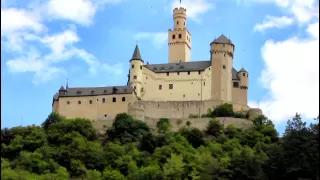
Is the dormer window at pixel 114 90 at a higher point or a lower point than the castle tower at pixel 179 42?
lower

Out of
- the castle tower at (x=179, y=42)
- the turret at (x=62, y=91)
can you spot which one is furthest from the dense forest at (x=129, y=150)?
the castle tower at (x=179, y=42)

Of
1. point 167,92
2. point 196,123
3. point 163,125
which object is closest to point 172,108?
point 167,92

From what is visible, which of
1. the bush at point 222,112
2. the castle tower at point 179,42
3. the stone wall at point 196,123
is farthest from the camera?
the castle tower at point 179,42

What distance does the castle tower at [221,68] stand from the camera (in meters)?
65.6

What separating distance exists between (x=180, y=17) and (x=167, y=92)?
14.2 m

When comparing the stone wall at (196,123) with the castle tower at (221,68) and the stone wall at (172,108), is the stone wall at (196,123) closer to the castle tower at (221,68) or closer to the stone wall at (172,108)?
the stone wall at (172,108)

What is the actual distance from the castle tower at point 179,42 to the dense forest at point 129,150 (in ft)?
46.0

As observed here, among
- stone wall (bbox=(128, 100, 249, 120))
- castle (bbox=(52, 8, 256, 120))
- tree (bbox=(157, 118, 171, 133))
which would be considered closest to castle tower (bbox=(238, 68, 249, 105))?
castle (bbox=(52, 8, 256, 120))

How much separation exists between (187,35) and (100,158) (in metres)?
26.4

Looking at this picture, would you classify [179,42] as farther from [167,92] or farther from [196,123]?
[196,123]

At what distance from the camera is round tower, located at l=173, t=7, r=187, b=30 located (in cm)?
7606

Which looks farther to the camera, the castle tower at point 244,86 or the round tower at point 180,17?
the round tower at point 180,17

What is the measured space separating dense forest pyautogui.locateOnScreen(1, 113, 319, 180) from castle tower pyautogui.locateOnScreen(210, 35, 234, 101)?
584 centimetres

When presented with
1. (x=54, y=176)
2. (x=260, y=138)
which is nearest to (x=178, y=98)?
(x=260, y=138)
